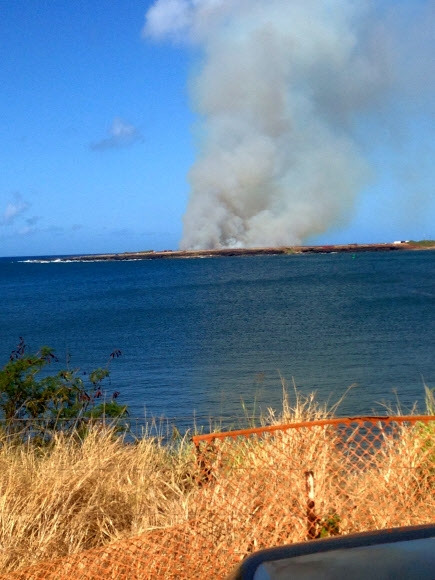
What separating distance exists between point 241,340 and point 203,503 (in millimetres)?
24849

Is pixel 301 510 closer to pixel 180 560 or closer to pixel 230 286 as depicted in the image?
pixel 180 560

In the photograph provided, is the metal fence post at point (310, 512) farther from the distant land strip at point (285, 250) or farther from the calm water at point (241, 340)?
the distant land strip at point (285, 250)

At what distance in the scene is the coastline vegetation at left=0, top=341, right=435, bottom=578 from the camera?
175 inches

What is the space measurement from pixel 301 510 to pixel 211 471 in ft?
2.11

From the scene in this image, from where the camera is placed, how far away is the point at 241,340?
96.6ft

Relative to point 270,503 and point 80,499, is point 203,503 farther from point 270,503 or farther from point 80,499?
point 80,499

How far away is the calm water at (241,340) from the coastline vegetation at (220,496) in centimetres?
250

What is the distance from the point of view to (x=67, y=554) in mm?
4508

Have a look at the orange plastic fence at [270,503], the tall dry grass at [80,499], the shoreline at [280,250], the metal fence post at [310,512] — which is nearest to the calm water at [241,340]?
the orange plastic fence at [270,503]

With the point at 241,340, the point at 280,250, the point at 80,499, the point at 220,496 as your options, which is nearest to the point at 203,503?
the point at 220,496

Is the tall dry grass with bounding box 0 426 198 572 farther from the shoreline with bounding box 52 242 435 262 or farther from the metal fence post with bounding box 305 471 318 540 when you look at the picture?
the shoreline with bounding box 52 242 435 262

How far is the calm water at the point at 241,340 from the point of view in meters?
17.2

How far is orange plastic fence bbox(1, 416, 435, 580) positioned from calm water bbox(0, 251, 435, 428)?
249 centimetres

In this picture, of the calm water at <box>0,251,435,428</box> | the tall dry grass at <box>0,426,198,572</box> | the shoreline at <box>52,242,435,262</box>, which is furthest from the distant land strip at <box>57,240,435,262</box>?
the tall dry grass at <box>0,426,198,572</box>
